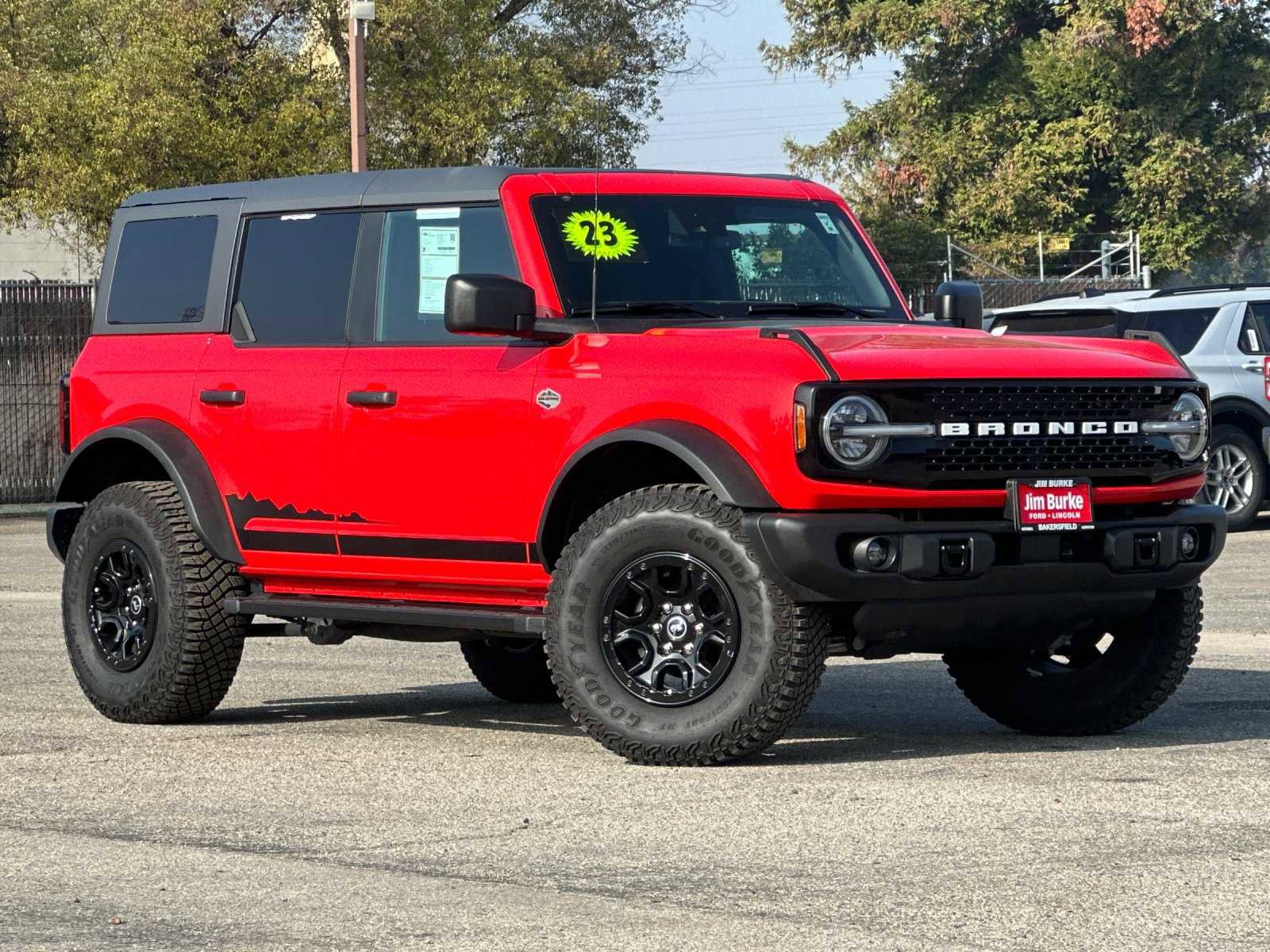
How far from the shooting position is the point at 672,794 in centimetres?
699

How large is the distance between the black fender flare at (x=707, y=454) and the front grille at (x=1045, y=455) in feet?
1.82

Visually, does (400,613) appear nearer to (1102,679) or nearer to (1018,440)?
(1018,440)

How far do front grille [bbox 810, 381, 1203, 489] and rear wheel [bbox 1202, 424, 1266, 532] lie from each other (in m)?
10.8

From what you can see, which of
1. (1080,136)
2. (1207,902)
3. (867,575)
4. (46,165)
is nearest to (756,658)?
(867,575)

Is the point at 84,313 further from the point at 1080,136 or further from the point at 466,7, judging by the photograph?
the point at 1080,136

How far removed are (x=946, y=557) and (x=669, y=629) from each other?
937 mm

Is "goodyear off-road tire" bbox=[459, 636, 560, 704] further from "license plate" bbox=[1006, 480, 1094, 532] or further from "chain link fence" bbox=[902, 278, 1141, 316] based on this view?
"chain link fence" bbox=[902, 278, 1141, 316]

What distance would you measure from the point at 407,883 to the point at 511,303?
2.53 metres

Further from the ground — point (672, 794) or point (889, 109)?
point (889, 109)

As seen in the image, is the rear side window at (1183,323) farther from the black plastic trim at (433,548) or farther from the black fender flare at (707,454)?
the black fender flare at (707,454)

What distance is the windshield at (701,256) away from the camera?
27.0 ft

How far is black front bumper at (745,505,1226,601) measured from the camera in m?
7.05

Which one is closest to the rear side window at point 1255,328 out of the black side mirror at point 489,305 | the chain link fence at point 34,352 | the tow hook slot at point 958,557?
the black side mirror at point 489,305

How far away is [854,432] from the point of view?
23.2 ft
